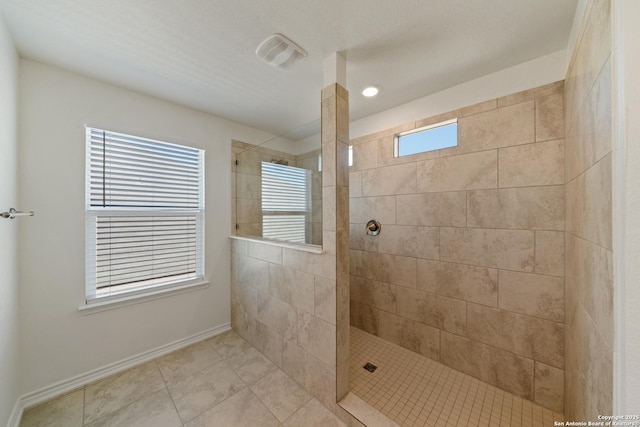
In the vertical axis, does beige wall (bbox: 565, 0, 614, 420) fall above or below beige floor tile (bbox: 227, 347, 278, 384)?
above

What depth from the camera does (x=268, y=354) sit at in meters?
2.02

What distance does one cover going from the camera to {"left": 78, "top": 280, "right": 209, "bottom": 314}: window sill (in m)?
1.74

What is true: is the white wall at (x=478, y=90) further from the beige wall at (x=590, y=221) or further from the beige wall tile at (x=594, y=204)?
the beige wall tile at (x=594, y=204)

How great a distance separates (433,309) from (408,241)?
62cm

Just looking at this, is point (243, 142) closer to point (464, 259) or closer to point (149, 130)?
point (149, 130)

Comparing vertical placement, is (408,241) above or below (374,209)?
below

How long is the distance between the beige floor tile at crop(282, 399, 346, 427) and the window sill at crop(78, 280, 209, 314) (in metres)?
1.51

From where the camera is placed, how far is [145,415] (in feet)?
4.75

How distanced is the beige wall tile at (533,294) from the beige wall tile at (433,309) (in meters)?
0.31

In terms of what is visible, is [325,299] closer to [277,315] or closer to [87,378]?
[277,315]

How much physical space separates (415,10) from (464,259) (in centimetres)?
170

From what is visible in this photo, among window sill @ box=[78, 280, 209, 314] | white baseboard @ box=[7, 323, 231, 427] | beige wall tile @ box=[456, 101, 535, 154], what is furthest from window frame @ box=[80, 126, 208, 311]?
beige wall tile @ box=[456, 101, 535, 154]

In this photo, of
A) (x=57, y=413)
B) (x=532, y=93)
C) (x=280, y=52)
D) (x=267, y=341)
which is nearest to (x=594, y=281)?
(x=532, y=93)

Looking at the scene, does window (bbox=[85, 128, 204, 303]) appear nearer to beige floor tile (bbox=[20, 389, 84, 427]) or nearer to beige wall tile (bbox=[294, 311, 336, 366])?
beige floor tile (bbox=[20, 389, 84, 427])
